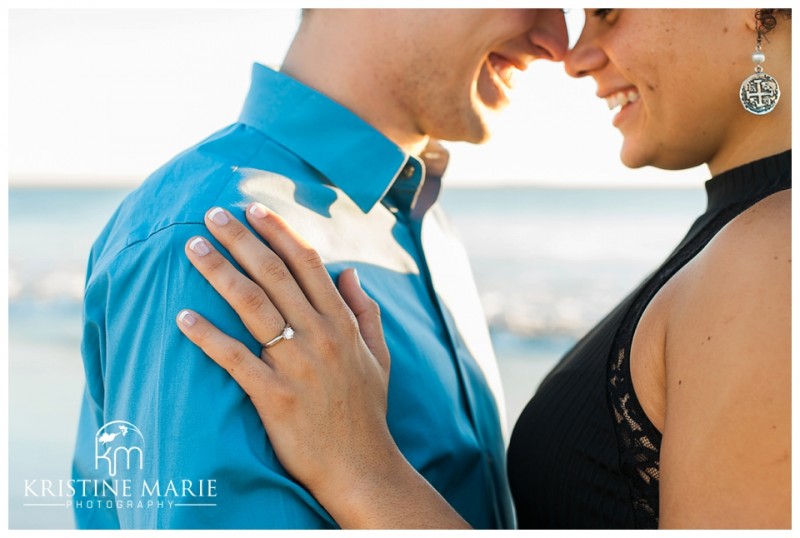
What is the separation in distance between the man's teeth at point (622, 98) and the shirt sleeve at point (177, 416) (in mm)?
1096

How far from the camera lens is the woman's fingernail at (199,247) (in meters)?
1.60

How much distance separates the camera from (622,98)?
86.5 inches

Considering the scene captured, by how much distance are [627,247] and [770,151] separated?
12.2 m

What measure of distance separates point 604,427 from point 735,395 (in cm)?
39

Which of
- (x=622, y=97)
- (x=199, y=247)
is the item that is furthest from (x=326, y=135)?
(x=622, y=97)

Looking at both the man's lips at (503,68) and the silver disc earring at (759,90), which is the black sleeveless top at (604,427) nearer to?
the silver disc earring at (759,90)

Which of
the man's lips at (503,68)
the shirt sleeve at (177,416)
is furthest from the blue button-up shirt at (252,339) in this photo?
the man's lips at (503,68)

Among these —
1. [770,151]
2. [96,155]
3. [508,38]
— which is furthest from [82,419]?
[96,155]

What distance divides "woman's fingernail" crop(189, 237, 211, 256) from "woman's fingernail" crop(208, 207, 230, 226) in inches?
2.1

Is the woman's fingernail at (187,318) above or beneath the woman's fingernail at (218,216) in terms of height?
beneath

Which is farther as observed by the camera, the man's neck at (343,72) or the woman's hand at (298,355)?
the man's neck at (343,72)

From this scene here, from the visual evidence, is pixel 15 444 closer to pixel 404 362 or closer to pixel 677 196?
pixel 404 362

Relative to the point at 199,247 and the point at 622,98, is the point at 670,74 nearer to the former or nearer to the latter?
the point at 622,98

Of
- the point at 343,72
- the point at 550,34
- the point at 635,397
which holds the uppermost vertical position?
the point at 550,34
